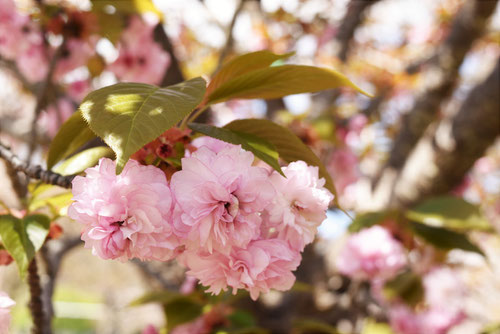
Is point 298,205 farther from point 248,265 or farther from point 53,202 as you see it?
point 53,202

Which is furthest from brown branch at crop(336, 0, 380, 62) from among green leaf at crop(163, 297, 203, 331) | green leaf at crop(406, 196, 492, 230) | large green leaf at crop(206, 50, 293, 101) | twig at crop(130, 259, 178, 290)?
large green leaf at crop(206, 50, 293, 101)

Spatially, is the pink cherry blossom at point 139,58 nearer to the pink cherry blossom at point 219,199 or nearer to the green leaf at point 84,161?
the green leaf at point 84,161

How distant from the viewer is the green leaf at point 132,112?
397 mm

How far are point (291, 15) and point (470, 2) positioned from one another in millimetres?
1424

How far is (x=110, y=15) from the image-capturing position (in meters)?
1.13

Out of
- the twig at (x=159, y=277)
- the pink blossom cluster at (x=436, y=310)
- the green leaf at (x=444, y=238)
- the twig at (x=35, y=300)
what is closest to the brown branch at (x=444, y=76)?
the pink blossom cluster at (x=436, y=310)

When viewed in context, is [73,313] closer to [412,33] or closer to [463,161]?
[412,33]

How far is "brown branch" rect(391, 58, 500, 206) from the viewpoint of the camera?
1509 millimetres

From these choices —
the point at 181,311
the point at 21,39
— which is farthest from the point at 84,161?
the point at 21,39

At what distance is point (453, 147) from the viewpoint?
1590 mm

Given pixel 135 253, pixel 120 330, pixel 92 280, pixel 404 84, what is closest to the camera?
pixel 135 253

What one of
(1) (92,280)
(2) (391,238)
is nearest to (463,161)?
(2) (391,238)

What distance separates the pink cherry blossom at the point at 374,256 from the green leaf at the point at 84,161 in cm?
105

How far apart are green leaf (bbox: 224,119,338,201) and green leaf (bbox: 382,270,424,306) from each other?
1047 millimetres
